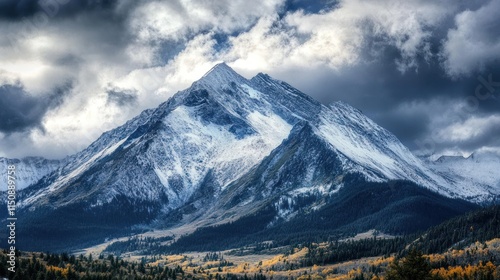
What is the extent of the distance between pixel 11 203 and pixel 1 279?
38937mm

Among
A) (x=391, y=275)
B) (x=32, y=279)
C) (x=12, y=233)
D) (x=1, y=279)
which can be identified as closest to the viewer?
(x=12, y=233)

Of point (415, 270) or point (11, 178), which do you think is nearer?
point (415, 270)

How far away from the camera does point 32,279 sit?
198250mm

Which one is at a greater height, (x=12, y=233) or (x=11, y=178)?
(x=11, y=178)

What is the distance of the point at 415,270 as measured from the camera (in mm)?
138375

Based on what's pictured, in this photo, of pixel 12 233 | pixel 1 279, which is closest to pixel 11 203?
pixel 12 233

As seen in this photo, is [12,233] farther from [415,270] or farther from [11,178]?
[415,270]

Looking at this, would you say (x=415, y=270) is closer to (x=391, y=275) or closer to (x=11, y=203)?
(x=391, y=275)

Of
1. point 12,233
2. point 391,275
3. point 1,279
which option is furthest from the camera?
point 1,279

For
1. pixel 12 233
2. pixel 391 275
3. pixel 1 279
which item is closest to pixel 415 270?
pixel 391 275

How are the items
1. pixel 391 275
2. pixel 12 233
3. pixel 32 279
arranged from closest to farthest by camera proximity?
pixel 12 233, pixel 391 275, pixel 32 279

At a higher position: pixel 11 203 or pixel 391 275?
pixel 11 203

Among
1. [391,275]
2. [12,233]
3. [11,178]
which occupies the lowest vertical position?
[391,275]

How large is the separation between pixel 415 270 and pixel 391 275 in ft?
27.8
